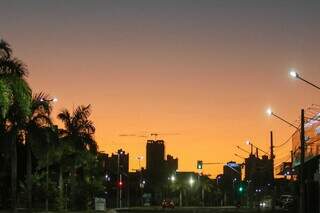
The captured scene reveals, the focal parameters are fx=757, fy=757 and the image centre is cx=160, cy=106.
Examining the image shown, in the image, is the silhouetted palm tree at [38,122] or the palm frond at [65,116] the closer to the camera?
the silhouetted palm tree at [38,122]

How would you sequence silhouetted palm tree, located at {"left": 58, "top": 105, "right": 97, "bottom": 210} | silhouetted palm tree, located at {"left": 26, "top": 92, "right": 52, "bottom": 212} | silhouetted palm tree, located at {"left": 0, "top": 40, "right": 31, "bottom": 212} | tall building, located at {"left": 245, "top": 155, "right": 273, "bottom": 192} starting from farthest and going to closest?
tall building, located at {"left": 245, "top": 155, "right": 273, "bottom": 192}
silhouetted palm tree, located at {"left": 58, "top": 105, "right": 97, "bottom": 210}
silhouetted palm tree, located at {"left": 26, "top": 92, "right": 52, "bottom": 212}
silhouetted palm tree, located at {"left": 0, "top": 40, "right": 31, "bottom": 212}

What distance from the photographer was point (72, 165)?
80938mm

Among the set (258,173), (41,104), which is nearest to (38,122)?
(41,104)

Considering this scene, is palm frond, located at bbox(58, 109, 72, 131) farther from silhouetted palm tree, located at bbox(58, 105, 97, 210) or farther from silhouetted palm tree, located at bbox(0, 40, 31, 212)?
silhouetted palm tree, located at bbox(0, 40, 31, 212)

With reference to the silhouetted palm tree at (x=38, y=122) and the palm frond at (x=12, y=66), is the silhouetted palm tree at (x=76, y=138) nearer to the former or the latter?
the silhouetted palm tree at (x=38, y=122)

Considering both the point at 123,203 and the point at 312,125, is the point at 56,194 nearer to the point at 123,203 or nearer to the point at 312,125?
the point at 312,125

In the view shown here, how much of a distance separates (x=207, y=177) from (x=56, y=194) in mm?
122053

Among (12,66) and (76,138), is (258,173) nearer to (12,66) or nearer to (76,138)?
(76,138)

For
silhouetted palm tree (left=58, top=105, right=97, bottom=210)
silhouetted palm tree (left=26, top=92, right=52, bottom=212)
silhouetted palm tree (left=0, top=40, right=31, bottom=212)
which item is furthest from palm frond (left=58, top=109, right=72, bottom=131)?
silhouetted palm tree (left=0, top=40, right=31, bottom=212)

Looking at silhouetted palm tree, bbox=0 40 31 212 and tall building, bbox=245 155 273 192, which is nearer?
silhouetted palm tree, bbox=0 40 31 212

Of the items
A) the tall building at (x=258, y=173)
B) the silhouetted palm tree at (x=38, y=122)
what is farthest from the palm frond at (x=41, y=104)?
the tall building at (x=258, y=173)

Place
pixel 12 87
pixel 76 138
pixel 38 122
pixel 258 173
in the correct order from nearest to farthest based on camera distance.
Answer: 1. pixel 12 87
2. pixel 38 122
3. pixel 76 138
4. pixel 258 173

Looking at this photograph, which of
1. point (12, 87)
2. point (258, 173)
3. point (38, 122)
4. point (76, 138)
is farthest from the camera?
point (258, 173)

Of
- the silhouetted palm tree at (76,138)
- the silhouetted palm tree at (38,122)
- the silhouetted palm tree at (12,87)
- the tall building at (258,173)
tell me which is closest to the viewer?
the silhouetted palm tree at (12,87)
